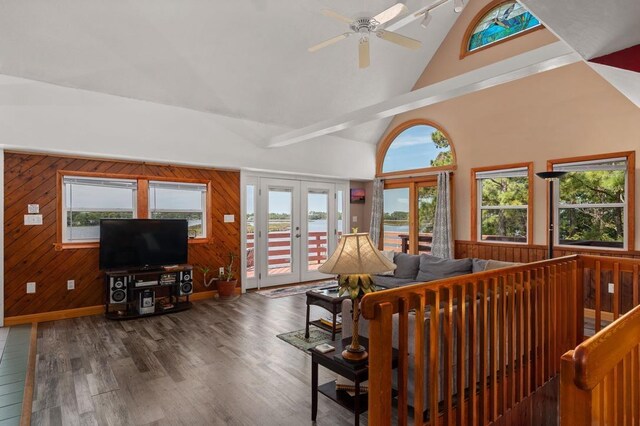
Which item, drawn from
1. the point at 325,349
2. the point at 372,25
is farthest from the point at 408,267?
the point at 372,25

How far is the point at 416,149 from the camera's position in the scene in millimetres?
7254

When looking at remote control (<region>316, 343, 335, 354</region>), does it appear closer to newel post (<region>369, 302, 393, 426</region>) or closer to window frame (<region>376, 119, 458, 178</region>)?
newel post (<region>369, 302, 393, 426</region>)

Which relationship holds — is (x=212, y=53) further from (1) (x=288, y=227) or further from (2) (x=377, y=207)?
(2) (x=377, y=207)

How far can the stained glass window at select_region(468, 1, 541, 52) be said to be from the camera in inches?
222

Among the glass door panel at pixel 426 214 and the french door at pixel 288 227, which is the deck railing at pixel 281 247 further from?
the glass door panel at pixel 426 214

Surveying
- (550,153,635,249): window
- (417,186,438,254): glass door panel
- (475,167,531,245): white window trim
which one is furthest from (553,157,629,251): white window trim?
(417,186,438,254): glass door panel

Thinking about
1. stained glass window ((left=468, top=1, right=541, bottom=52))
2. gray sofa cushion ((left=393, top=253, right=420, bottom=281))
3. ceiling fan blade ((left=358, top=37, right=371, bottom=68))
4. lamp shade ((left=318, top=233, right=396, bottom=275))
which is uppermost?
stained glass window ((left=468, top=1, right=541, bottom=52))

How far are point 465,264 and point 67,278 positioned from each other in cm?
544

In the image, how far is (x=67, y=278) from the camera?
4.92 metres

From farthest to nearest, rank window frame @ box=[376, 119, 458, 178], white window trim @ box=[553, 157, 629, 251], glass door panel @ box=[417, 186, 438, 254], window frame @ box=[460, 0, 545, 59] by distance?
1. glass door panel @ box=[417, 186, 438, 254]
2. window frame @ box=[376, 119, 458, 178]
3. window frame @ box=[460, 0, 545, 59]
4. white window trim @ box=[553, 157, 629, 251]

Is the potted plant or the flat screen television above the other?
the flat screen television

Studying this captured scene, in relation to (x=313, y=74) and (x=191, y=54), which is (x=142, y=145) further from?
(x=313, y=74)

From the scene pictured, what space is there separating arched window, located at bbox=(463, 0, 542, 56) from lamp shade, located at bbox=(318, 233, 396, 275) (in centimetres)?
527

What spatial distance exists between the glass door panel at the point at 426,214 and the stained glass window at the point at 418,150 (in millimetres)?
502
